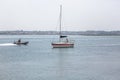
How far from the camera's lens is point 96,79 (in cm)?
4344

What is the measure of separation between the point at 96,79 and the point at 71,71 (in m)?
8.02

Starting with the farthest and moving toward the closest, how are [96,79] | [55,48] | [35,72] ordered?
[55,48], [35,72], [96,79]

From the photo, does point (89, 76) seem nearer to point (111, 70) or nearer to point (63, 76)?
point (63, 76)

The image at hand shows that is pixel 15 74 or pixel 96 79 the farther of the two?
pixel 15 74

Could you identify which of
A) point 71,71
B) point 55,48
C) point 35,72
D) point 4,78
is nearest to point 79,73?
point 71,71

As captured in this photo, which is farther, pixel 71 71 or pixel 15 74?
pixel 71 71

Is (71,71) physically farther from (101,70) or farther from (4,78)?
(4,78)

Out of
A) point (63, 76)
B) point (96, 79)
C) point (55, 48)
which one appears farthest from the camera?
point (55, 48)

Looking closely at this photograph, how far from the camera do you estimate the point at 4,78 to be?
145ft

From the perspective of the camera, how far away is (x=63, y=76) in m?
46.5

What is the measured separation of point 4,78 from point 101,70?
45.9 feet

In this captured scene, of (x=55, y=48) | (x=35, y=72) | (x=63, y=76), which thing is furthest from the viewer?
(x=55, y=48)

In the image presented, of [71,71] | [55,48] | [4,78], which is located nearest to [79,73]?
[71,71]

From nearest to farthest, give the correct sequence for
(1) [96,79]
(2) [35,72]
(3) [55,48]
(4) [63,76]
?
1. (1) [96,79]
2. (4) [63,76]
3. (2) [35,72]
4. (3) [55,48]
